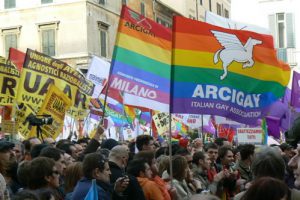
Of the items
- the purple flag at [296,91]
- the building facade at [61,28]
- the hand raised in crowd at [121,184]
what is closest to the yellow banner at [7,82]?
the purple flag at [296,91]

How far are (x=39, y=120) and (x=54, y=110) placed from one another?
3.42ft

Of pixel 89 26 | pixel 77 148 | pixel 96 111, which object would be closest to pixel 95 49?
pixel 89 26

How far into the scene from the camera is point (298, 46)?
31.0 m

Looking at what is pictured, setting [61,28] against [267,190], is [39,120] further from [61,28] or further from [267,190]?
[61,28]

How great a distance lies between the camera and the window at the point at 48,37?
3909 centimetres

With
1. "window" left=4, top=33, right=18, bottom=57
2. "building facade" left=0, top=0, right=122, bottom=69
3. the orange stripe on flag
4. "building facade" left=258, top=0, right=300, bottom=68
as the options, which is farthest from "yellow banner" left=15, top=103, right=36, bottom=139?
"window" left=4, top=33, right=18, bottom=57

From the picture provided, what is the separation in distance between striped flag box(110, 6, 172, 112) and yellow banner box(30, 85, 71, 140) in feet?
9.60

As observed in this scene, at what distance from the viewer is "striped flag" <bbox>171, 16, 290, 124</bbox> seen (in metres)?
7.91

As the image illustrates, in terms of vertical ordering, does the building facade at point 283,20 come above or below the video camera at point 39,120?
above

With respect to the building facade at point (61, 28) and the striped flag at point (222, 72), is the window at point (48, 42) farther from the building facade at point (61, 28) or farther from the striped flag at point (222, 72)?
the striped flag at point (222, 72)

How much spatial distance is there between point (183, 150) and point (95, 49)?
30.7 m

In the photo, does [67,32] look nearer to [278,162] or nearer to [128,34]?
[128,34]

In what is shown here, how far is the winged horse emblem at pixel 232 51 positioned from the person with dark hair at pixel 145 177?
207 cm

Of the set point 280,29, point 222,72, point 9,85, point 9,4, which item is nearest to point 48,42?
point 9,4
